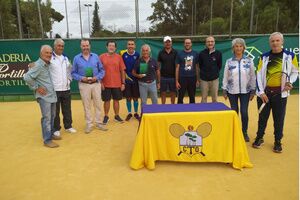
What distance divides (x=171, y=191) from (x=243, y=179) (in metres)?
0.92

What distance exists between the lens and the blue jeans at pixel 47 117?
15.9ft

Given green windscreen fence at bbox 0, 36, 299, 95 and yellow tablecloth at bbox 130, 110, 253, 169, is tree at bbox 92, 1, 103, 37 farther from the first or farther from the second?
yellow tablecloth at bbox 130, 110, 253, 169

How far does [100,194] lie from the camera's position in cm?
338

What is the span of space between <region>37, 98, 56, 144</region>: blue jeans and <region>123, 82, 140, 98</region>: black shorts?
1.72 meters

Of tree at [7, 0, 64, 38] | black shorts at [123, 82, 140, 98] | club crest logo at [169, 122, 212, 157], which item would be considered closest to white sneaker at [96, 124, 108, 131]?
black shorts at [123, 82, 140, 98]

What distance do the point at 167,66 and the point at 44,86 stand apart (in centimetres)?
249

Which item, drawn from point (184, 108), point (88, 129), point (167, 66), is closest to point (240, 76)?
point (184, 108)

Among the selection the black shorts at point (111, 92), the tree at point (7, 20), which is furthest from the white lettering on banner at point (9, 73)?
the tree at point (7, 20)

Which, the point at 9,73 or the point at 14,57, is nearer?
the point at 14,57

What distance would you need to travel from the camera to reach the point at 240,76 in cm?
479

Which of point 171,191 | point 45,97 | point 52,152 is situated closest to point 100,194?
point 171,191

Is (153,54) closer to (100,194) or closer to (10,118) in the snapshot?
(10,118)

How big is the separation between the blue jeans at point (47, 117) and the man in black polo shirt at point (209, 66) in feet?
9.12

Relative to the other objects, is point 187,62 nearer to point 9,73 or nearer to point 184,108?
→ point 184,108
